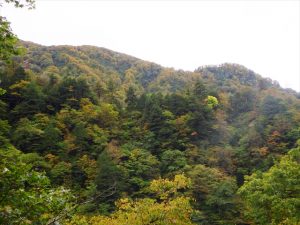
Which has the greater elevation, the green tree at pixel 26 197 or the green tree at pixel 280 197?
the green tree at pixel 26 197

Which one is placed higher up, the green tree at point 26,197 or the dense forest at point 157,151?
the green tree at point 26,197

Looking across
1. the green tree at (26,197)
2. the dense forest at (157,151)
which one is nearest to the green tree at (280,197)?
the dense forest at (157,151)

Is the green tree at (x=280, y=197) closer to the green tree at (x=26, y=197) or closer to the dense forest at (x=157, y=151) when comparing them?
the dense forest at (x=157, y=151)

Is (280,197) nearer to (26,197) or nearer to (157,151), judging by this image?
(26,197)

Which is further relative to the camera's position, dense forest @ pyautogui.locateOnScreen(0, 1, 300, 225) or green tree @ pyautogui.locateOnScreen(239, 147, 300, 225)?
dense forest @ pyautogui.locateOnScreen(0, 1, 300, 225)

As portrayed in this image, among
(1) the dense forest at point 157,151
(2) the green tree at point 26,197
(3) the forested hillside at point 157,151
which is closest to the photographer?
(2) the green tree at point 26,197

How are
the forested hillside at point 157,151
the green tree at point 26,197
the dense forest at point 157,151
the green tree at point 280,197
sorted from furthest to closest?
1. the forested hillside at point 157,151
2. the dense forest at point 157,151
3. the green tree at point 280,197
4. the green tree at point 26,197

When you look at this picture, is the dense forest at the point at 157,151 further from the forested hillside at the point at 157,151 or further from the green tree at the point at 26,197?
the green tree at the point at 26,197

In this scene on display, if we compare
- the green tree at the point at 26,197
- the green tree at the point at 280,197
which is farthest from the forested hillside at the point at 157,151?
the green tree at the point at 26,197

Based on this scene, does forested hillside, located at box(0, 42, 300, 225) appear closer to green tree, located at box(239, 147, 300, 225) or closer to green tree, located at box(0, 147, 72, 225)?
green tree, located at box(239, 147, 300, 225)

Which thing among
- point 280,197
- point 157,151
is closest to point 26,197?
point 280,197

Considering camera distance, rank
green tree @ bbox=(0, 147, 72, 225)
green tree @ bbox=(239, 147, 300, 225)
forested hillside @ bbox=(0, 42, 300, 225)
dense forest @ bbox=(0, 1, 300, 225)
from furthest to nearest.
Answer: forested hillside @ bbox=(0, 42, 300, 225), dense forest @ bbox=(0, 1, 300, 225), green tree @ bbox=(239, 147, 300, 225), green tree @ bbox=(0, 147, 72, 225)

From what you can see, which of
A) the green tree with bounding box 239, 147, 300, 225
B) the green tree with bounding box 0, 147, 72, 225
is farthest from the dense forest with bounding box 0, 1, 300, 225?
the green tree with bounding box 0, 147, 72, 225

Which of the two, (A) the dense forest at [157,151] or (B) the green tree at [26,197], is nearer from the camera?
(B) the green tree at [26,197]
